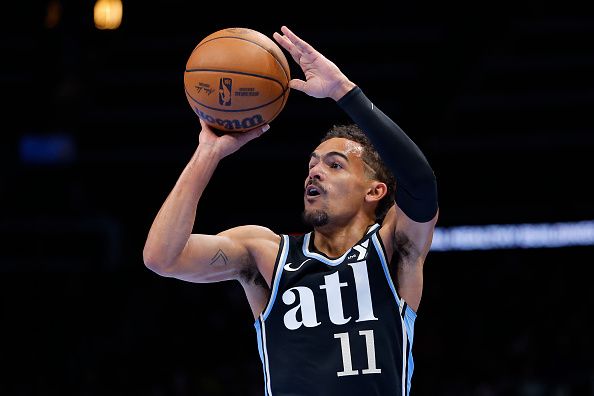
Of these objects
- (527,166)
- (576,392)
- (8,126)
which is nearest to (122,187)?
(8,126)

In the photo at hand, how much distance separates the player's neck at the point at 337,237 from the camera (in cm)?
452

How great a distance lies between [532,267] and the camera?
1728cm

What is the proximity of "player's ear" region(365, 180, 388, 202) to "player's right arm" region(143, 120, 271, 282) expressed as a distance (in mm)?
548

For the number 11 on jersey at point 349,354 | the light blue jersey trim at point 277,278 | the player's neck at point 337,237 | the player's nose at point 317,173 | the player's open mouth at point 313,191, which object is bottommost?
the number 11 on jersey at point 349,354

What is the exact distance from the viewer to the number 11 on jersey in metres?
4.06

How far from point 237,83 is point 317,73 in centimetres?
38

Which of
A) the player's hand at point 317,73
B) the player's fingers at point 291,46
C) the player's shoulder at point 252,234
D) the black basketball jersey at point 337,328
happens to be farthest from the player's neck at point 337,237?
the player's fingers at point 291,46

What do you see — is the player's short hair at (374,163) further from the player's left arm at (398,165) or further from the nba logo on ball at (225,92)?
the nba logo on ball at (225,92)

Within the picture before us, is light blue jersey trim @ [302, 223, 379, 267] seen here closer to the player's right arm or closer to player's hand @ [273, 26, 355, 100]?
the player's right arm

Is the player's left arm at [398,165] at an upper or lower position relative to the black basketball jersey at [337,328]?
upper

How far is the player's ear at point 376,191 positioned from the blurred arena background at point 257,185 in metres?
6.70

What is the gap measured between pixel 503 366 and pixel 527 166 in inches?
134

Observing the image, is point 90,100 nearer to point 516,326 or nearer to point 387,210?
point 516,326

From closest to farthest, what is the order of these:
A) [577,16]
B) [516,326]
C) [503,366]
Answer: [577,16] → [503,366] → [516,326]
